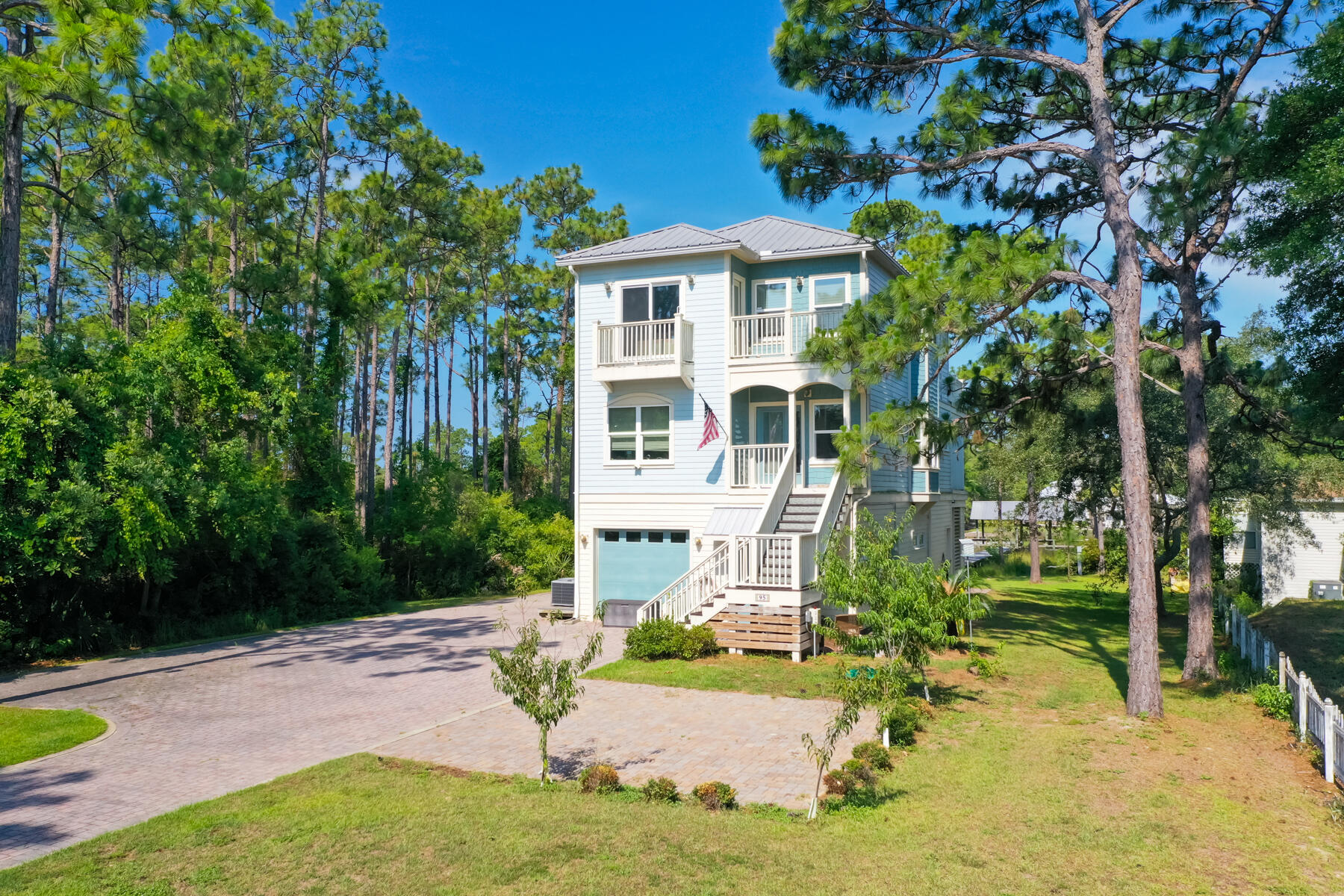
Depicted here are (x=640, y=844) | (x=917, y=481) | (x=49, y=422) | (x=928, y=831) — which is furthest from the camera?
(x=917, y=481)

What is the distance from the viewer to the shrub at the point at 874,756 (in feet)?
30.2

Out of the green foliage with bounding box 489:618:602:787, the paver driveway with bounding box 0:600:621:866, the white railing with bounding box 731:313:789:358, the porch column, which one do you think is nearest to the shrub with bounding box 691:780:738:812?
the green foliage with bounding box 489:618:602:787

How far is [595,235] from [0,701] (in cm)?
3161

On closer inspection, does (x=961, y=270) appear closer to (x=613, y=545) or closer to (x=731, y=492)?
(x=731, y=492)

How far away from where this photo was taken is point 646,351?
19953mm

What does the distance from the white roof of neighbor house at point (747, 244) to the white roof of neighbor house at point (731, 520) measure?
6007 mm

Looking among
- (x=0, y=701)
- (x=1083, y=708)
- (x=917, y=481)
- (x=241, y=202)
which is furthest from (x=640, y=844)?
(x=241, y=202)

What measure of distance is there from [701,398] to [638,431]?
1.81 meters

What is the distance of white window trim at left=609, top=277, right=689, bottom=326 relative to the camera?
2008 cm

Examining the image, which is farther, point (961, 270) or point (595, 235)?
point (595, 235)

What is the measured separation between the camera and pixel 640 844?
6.92 meters

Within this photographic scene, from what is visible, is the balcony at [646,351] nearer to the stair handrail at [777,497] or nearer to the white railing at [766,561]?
the stair handrail at [777,497]

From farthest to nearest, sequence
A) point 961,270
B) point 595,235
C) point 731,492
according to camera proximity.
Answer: point 595,235 < point 731,492 < point 961,270

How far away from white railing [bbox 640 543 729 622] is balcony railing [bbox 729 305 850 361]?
4.80 meters
